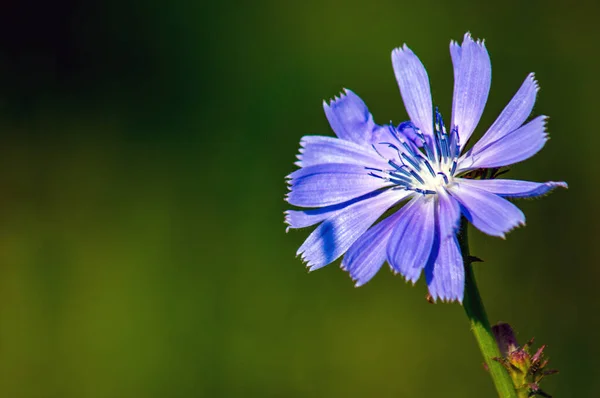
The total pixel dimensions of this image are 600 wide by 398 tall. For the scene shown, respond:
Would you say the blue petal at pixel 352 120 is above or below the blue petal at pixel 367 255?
above


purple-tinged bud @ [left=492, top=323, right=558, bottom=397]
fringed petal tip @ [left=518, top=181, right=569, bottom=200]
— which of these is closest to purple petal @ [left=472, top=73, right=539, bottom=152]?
fringed petal tip @ [left=518, top=181, right=569, bottom=200]

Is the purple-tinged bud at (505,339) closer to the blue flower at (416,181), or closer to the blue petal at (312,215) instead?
the blue flower at (416,181)

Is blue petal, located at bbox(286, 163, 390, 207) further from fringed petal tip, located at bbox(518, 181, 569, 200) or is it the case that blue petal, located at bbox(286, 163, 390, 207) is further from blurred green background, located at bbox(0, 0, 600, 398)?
blurred green background, located at bbox(0, 0, 600, 398)

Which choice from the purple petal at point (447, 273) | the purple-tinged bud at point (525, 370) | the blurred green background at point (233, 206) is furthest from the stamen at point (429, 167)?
the blurred green background at point (233, 206)

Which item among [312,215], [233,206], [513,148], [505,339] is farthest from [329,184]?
[233,206]

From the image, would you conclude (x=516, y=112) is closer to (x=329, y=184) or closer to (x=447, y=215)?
(x=447, y=215)

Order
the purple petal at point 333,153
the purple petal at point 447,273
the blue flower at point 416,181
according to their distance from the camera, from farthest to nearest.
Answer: the purple petal at point 333,153
the blue flower at point 416,181
the purple petal at point 447,273
